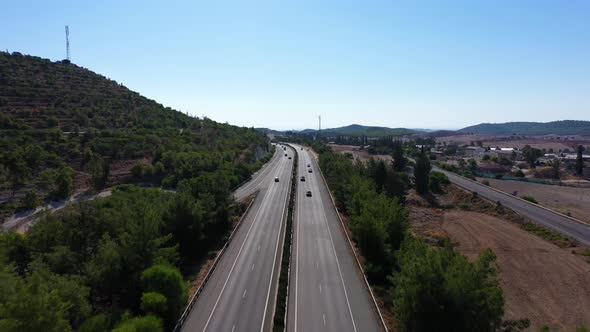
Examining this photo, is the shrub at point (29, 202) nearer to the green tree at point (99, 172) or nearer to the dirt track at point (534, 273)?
the green tree at point (99, 172)

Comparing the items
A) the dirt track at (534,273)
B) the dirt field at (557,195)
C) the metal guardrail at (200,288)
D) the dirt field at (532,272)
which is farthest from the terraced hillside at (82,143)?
the dirt field at (557,195)

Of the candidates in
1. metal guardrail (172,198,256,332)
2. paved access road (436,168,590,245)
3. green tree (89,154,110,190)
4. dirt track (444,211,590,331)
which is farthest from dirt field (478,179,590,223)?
green tree (89,154,110,190)

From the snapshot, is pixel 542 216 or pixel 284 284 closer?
pixel 284 284

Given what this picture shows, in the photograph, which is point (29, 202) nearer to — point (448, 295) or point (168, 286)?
point (168, 286)

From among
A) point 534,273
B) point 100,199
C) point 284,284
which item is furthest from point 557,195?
point 100,199

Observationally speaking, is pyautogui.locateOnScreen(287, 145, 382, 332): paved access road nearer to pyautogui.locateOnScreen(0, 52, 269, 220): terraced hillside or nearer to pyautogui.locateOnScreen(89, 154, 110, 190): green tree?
pyautogui.locateOnScreen(0, 52, 269, 220): terraced hillside

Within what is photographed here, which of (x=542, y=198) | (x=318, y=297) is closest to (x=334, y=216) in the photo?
(x=318, y=297)
